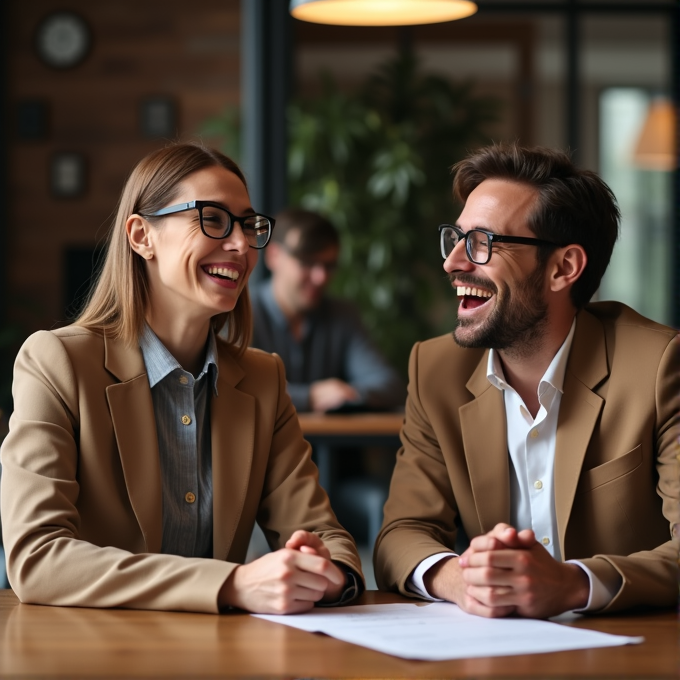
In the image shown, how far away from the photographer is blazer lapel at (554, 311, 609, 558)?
194 cm

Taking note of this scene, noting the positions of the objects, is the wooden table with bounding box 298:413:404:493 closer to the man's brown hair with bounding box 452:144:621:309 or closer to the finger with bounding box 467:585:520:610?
the man's brown hair with bounding box 452:144:621:309

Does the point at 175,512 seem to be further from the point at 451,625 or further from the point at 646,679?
the point at 646,679

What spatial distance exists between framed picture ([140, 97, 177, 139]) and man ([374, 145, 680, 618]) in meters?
6.05

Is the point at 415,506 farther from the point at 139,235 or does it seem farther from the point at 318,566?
the point at 139,235

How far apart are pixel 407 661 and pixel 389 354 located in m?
5.28

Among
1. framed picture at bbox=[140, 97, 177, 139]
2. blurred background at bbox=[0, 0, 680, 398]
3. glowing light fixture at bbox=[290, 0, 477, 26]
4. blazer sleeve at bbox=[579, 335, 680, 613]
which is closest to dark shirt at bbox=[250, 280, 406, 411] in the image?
blurred background at bbox=[0, 0, 680, 398]

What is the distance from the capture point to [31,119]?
7973 mm

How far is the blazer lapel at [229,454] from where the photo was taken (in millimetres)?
1893

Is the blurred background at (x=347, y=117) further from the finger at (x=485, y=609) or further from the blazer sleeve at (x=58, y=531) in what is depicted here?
the finger at (x=485, y=609)

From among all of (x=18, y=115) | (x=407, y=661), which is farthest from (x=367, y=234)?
(x=407, y=661)

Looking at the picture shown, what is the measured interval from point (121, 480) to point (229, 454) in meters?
0.20

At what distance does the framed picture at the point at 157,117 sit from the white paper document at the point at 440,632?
6768mm

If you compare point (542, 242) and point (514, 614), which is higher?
point (542, 242)

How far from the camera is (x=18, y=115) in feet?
26.2
